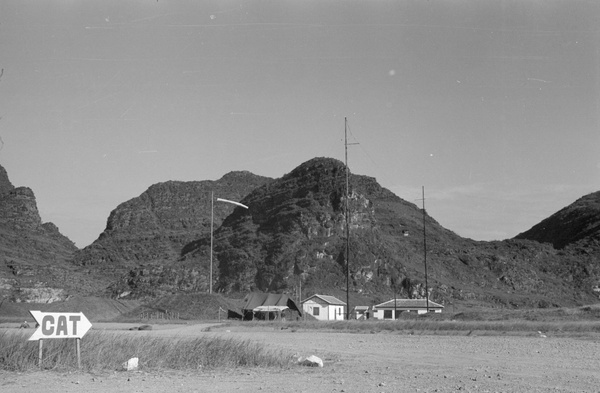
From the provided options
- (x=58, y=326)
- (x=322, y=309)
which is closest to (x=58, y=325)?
(x=58, y=326)

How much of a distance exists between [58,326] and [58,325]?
0.06 ft

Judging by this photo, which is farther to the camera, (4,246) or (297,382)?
(4,246)

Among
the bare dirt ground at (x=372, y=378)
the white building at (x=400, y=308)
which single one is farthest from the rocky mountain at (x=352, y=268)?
the bare dirt ground at (x=372, y=378)

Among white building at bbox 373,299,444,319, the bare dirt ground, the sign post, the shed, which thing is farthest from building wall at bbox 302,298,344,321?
the sign post

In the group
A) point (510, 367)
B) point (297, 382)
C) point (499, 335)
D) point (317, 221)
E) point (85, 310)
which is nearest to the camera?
point (297, 382)

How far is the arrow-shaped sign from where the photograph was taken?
11.6 metres

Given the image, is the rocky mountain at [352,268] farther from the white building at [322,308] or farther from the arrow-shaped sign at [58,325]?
the arrow-shaped sign at [58,325]

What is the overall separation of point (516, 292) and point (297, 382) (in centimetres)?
18572

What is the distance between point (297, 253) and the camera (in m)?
167

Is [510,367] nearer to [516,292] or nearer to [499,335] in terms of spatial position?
[499,335]

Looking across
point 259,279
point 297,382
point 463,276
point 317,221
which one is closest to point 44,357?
point 297,382

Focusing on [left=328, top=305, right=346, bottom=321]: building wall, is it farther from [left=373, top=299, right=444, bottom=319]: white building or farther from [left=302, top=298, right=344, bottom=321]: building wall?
[left=373, top=299, right=444, bottom=319]: white building

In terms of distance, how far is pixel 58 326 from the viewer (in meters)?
11.8

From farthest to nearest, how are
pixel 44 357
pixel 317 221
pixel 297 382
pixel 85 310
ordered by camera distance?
pixel 317 221 → pixel 85 310 → pixel 44 357 → pixel 297 382
